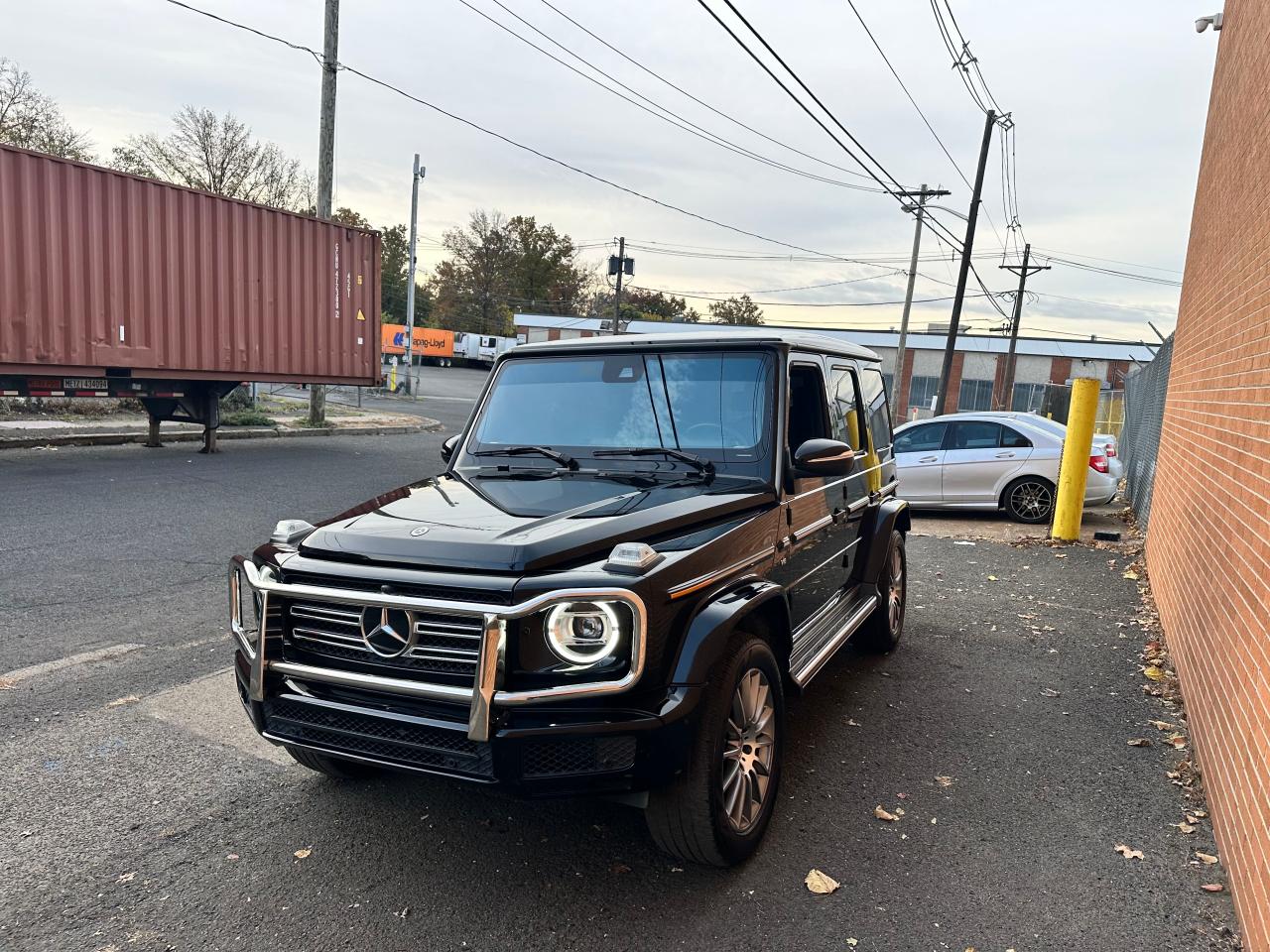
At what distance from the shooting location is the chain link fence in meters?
10.3

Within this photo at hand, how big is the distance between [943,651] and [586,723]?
13.0ft

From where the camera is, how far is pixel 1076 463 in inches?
398

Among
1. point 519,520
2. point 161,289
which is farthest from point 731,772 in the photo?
point 161,289

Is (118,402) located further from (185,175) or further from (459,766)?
(185,175)

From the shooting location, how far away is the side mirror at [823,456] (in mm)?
3557

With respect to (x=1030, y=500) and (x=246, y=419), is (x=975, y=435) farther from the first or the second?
(x=246, y=419)

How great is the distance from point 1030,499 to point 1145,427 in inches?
89.0

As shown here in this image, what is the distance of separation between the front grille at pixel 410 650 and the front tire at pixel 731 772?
776mm

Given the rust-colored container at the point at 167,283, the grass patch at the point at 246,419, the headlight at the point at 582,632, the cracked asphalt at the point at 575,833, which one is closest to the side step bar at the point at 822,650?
the cracked asphalt at the point at 575,833

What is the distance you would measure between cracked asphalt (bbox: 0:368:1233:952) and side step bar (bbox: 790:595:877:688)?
0.48 m

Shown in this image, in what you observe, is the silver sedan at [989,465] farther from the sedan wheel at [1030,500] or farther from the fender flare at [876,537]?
the fender flare at [876,537]

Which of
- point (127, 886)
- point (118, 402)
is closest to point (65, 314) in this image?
point (118, 402)

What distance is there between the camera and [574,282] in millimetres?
89812

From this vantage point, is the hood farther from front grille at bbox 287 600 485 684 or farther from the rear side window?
the rear side window
